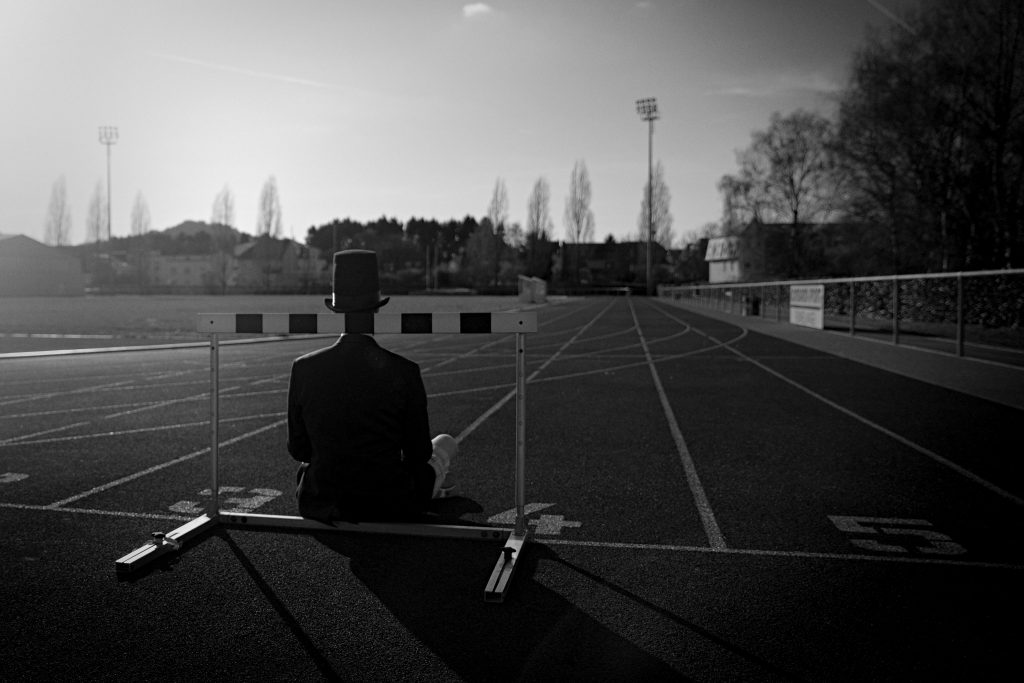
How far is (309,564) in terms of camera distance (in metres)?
4.23

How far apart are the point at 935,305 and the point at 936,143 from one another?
14.4 m

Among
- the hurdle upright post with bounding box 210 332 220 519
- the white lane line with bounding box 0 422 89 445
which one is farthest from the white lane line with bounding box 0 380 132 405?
the hurdle upright post with bounding box 210 332 220 519

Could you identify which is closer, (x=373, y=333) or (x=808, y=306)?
(x=373, y=333)

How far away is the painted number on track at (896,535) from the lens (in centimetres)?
457

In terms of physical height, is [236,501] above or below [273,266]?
below

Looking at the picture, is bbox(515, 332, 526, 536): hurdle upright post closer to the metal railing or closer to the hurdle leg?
the hurdle leg

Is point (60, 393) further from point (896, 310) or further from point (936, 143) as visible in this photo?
point (936, 143)

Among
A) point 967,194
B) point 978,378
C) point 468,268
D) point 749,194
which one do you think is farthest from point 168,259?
point 978,378

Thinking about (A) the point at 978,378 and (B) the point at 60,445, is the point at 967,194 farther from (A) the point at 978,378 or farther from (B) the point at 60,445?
(B) the point at 60,445

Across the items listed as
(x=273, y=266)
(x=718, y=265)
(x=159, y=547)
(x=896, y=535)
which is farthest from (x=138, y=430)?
(x=273, y=266)

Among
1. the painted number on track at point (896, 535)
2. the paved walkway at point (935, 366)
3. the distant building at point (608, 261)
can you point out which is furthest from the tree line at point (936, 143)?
the distant building at point (608, 261)

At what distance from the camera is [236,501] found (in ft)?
18.0

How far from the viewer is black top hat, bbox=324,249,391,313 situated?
4.24m

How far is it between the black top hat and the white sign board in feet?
74.3
